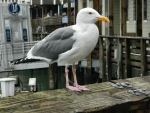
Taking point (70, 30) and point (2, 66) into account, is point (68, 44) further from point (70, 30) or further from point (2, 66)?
point (2, 66)

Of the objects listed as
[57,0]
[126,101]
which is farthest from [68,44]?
[57,0]

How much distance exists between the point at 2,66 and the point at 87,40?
874 cm

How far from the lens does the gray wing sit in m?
3.99

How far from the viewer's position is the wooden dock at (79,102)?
8.68 ft

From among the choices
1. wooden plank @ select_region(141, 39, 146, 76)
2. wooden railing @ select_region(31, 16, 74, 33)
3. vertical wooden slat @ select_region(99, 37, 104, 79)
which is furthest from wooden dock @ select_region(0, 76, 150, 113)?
wooden railing @ select_region(31, 16, 74, 33)

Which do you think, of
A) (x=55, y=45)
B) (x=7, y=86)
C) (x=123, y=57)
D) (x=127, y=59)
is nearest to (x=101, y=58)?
(x=123, y=57)

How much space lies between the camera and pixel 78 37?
382 cm

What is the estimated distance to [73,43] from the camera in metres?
3.88

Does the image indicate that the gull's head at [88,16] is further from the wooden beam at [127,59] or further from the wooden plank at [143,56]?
the wooden beam at [127,59]

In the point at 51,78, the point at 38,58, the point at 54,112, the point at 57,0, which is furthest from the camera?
the point at 57,0

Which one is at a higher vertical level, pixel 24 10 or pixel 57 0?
pixel 57 0

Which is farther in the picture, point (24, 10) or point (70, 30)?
point (24, 10)

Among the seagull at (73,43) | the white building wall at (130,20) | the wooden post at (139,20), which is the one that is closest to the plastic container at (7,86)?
the seagull at (73,43)

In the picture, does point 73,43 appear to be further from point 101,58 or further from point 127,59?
point 101,58
